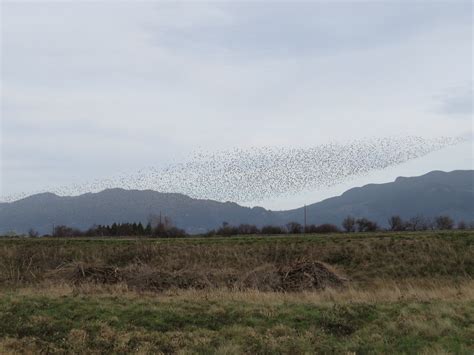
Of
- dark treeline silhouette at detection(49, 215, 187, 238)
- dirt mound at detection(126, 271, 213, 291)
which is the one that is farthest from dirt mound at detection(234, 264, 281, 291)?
dark treeline silhouette at detection(49, 215, 187, 238)

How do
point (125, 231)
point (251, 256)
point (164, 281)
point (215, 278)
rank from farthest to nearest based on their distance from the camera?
point (125, 231)
point (251, 256)
point (215, 278)
point (164, 281)

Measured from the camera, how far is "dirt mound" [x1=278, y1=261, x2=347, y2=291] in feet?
81.0

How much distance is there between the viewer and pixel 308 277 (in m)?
25.4

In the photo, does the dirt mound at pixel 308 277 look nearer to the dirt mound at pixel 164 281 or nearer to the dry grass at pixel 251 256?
the dry grass at pixel 251 256

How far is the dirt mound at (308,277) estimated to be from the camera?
972 inches

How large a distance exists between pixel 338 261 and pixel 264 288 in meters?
12.7

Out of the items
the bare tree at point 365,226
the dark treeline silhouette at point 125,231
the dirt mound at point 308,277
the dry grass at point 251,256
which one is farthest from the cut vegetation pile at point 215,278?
the dark treeline silhouette at point 125,231

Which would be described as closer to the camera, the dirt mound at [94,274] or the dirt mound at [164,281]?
the dirt mound at [164,281]

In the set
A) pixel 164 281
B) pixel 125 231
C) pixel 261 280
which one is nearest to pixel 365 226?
pixel 125 231

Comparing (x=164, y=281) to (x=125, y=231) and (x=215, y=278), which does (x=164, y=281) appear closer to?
(x=215, y=278)

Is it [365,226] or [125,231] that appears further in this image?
[125,231]

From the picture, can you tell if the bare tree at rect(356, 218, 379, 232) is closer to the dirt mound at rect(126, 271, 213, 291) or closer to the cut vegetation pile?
the cut vegetation pile

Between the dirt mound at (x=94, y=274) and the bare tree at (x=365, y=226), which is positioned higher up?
the bare tree at (x=365, y=226)

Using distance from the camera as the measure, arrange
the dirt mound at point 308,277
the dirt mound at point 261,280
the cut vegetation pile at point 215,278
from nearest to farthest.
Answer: the dirt mound at point 261,280, the cut vegetation pile at point 215,278, the dirt mound at point 308,277
